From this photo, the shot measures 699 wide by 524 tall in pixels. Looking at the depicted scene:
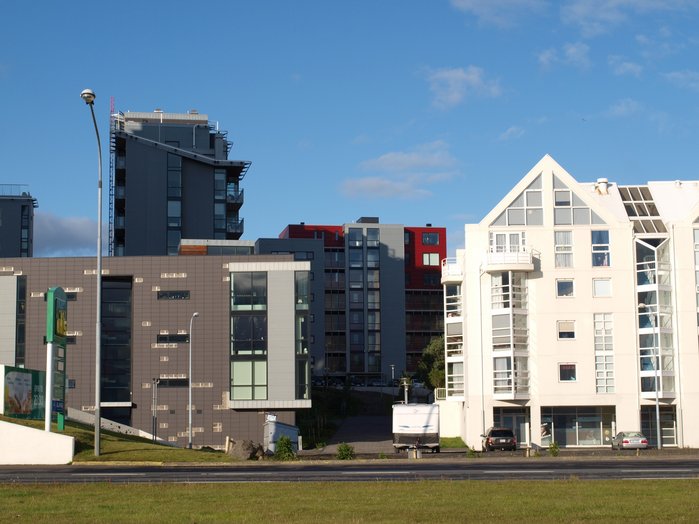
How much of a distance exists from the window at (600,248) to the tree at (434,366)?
39.0 metres

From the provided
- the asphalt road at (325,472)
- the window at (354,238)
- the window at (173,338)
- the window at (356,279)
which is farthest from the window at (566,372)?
the window at (354,238)

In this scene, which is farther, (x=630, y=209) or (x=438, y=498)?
(x=630, y=209)

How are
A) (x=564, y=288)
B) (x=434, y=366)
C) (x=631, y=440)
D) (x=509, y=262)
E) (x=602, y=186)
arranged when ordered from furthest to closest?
(x=434, y=366)
(x=602, y=186)
(x=564, y=288)
(x=509, y=262)
(x=631, y=440)

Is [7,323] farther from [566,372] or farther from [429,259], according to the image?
[429,259]

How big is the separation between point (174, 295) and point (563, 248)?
30.2m

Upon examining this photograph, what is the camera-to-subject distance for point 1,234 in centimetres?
15900

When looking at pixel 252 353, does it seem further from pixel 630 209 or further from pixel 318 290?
pixel 318 290

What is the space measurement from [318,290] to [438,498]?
130548 mm

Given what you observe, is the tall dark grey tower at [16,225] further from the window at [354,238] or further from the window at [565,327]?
the window at [565,327]

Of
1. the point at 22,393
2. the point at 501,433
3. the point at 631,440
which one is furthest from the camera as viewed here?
the point at 631,440

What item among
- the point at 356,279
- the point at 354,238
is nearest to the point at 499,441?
the point at 356,279

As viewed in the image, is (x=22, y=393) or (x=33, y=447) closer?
(x=33, y=447)

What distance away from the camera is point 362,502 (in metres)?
21.9

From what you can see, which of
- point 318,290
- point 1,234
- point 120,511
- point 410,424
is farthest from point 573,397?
point 1,234
